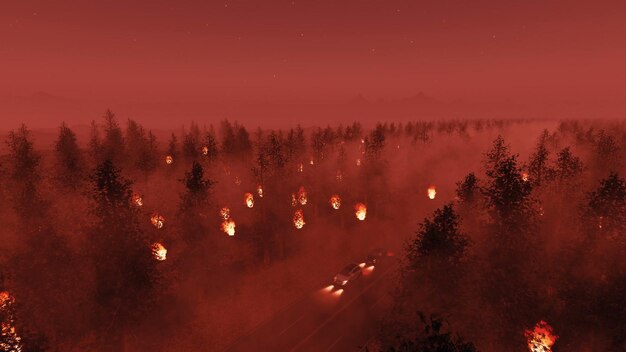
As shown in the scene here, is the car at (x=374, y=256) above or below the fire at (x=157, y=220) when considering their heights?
below

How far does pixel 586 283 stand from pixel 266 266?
85.1 feet

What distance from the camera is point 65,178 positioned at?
140 feet

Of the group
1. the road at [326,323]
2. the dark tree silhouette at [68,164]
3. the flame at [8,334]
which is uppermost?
the dark tree silhouette at [68,164]

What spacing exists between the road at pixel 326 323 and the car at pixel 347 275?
2.12 ft

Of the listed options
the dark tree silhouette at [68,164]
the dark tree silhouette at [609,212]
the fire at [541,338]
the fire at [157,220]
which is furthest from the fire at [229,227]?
the dark tree silhouette at [609,212]

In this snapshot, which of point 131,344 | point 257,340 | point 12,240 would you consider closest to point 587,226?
point 257,340

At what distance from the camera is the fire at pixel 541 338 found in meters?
17.7

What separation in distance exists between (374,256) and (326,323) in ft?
39.2

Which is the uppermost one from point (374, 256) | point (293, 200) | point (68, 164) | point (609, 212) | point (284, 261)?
point (68, 164)

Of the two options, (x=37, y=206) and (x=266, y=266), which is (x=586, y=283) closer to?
(x=266, y=266)

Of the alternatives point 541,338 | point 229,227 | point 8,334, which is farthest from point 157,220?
point 541,338

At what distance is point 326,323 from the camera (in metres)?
26.5

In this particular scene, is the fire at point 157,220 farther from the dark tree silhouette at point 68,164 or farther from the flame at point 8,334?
the dark tree silhouette at point 68,164

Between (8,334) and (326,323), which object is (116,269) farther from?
(326,323)
